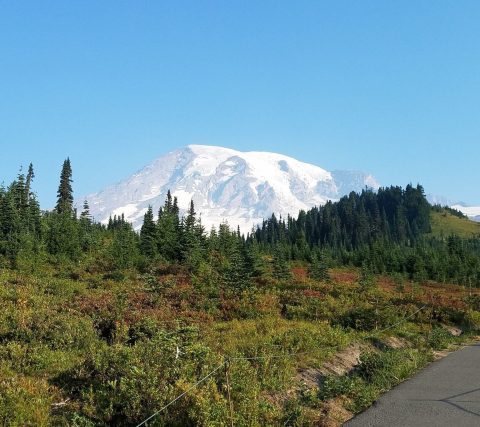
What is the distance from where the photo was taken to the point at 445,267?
76625 mm

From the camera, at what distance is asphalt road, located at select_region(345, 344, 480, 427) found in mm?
9516

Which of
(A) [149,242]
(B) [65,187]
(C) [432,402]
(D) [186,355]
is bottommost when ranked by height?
(C) [432,402]

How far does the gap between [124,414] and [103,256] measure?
143 feet

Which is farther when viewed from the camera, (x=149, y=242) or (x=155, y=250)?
(x=149, y=242)

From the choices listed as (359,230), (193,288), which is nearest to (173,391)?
(193,288)

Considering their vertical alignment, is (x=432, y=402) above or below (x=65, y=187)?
below

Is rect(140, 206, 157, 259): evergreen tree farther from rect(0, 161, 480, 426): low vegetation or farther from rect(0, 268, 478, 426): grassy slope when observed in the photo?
rect(0, 268, 478, 426): grassy slope

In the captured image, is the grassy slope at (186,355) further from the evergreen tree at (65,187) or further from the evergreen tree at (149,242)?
the evergreen tree at (65,187)

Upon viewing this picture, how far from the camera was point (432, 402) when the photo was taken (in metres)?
10.8

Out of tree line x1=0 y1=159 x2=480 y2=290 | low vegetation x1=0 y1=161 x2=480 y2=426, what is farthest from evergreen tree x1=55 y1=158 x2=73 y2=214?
low vegetation x1=0 y1=161 x2=480 y2=426

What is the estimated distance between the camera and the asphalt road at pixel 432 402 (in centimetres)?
952

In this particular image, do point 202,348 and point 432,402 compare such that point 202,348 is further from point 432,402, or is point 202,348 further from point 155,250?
point 155,250

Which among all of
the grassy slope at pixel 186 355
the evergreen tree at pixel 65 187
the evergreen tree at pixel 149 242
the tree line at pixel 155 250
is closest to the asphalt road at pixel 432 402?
the grassy slope at pixel 186 355

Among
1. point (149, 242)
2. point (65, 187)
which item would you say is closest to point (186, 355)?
point (149, 242)
